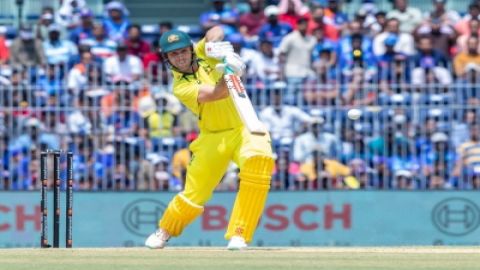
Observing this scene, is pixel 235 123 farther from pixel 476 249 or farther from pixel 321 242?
pixel 321 242

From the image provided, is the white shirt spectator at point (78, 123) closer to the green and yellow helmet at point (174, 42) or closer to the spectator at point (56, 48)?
the spectator at point (56, 48)

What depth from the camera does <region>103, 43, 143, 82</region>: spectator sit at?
63.6ft

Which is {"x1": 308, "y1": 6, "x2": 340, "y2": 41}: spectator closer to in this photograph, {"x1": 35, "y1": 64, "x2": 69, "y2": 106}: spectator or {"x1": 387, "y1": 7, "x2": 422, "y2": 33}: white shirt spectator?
{"x1": 387, "y1": 7, "x2": 422, "y2": 33}: white shirt spectator

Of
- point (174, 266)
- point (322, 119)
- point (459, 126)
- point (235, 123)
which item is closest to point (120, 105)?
point (322, 119)

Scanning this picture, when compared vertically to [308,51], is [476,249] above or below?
below

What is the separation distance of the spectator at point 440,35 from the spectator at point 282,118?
2.77 metres

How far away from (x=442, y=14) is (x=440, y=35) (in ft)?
4.10

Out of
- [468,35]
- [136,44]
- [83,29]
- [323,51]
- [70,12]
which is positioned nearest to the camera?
[323,51]

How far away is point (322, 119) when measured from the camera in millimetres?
18344

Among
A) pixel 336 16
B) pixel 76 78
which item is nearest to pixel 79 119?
pixel 76 78

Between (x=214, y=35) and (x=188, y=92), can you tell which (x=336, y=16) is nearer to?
(x=214, y=35)

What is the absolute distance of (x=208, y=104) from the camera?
13031 millimetres

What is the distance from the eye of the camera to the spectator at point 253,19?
69.5 feet

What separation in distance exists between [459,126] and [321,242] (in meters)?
2.28
